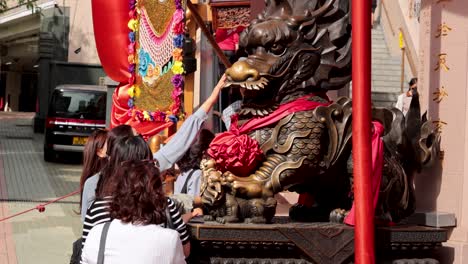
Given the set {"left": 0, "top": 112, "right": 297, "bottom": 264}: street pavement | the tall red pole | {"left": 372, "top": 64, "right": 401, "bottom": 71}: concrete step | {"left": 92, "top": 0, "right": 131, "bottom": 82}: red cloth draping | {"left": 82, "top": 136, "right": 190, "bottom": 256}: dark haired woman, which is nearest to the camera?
{"left": 82, "top": 136, "right": 190, "bottom": 256}: dark haired woman

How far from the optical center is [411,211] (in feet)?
16.6

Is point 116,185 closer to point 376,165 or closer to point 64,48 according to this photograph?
point 376,165

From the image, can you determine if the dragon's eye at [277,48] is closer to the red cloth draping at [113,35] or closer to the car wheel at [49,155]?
the red cloth draping at [113,35]

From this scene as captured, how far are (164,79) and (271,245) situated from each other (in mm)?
4289

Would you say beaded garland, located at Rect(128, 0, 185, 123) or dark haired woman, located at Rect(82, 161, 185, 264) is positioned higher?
beaded garland, located at Rect(128, 0, 185, 123)

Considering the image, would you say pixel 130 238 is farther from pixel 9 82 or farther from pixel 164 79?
pixel 9 82

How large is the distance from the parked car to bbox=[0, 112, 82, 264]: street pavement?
42cm

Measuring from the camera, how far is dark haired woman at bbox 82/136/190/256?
4015 mm

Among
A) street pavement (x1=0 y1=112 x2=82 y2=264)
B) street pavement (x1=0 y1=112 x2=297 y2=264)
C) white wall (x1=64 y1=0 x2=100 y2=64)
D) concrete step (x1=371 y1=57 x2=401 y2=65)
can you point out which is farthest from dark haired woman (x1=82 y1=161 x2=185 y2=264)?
white wall (x1=64 y1=0 x2=100 y2=64)

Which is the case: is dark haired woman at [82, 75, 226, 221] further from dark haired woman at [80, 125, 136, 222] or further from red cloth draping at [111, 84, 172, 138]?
red cloth draping at [111, 84, 172, 138]

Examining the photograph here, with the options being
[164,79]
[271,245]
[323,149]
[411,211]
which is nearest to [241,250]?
[271,245]

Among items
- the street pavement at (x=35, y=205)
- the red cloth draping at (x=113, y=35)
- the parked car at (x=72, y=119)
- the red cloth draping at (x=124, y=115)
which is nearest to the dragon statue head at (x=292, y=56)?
the street pavement at (x=35, y=205)

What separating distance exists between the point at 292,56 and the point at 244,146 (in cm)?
67

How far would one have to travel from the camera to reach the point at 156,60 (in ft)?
29.1
